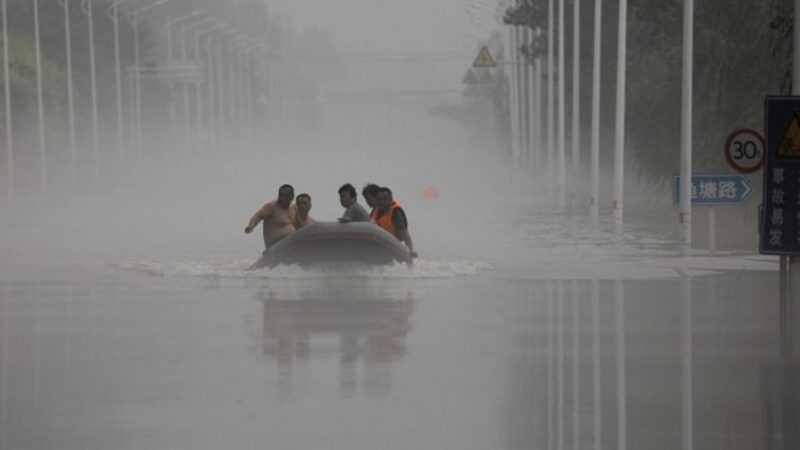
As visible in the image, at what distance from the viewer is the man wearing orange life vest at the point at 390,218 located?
113 ft

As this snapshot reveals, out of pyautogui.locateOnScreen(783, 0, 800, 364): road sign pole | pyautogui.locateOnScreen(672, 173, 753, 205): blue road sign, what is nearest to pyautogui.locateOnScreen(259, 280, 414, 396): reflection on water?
pyautogui.locateOnScreen(783, 0, 800, 364): road sign pole

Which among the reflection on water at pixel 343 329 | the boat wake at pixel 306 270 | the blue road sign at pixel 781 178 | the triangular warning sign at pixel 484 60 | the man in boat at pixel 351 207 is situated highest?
the triangular warning sign at pixel 484 60

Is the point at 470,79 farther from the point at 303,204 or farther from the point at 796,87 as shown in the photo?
the point at 796,87

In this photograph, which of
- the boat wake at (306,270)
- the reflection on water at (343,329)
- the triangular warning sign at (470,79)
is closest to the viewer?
the reflection on water at (343,329)

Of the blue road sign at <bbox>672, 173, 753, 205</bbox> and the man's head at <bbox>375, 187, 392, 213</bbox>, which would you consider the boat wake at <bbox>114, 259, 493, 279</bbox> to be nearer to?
the man's head at <bbox>375, 187, 392, 213</bbox>

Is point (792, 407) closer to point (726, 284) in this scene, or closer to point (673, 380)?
point (673, 380)

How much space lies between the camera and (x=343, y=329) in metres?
23.6

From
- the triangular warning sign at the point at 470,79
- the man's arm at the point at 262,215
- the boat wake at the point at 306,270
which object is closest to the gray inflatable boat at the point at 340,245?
the boat wake at the point at 306,270

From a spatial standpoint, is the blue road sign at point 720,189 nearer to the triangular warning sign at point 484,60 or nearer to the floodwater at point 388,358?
the floodwater at point 388,358

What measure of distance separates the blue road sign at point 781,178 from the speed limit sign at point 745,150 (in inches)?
159

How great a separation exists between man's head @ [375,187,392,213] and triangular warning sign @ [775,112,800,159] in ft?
40.3

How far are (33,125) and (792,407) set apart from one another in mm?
110087

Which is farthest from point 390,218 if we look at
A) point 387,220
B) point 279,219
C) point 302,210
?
point 279,219

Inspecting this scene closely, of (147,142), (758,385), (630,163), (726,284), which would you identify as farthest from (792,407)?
(147,142)
